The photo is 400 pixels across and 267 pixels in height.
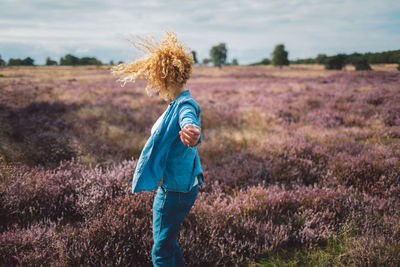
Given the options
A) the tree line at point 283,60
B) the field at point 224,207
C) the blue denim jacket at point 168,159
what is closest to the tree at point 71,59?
the tree line at point 283,60

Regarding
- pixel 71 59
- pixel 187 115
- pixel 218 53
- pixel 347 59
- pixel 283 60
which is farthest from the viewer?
pixel 218 53

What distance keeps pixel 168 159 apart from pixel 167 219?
0.47 metres

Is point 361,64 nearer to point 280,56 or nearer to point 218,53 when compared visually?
point 280,56

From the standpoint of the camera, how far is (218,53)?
3836 inches

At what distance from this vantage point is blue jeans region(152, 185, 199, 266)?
1676 millimetres

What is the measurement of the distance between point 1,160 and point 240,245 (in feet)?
13.9

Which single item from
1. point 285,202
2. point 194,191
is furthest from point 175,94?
point 285,202

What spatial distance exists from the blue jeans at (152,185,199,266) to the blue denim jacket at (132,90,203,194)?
8 cm

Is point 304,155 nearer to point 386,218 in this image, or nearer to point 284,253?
point 386,218

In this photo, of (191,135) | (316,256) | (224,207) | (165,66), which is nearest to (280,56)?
(224,207)

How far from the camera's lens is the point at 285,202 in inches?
120

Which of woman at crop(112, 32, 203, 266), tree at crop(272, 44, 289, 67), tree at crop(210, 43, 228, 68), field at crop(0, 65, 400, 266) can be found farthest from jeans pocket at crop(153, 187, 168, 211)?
tree at crop(210, 43, 228, 68)

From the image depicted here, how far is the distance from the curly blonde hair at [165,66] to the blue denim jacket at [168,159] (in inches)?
5.8

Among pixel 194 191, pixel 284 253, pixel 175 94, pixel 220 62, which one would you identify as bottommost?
pixel 284 253
